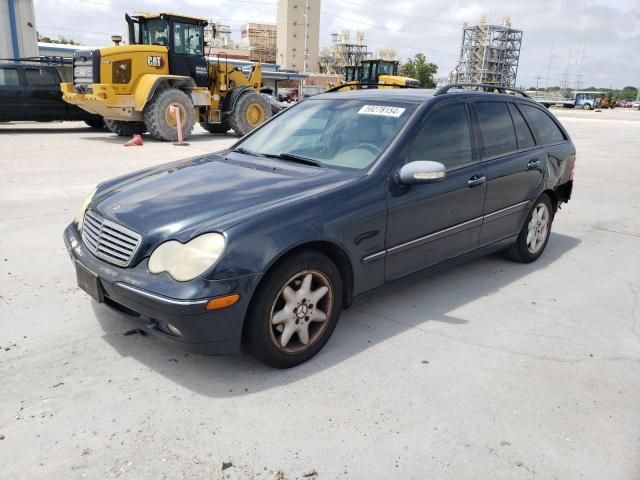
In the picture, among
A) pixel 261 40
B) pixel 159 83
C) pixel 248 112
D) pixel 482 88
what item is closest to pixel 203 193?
pixel 482 88

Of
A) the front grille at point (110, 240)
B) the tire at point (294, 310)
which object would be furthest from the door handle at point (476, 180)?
the front grille at point (110, 240)

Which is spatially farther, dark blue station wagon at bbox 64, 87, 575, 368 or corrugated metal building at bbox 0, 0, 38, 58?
corrugated metal building at bbox 0, 0, 38, 58

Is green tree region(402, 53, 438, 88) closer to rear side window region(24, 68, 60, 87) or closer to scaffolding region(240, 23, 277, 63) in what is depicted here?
scaffolding region(240, 23, 277, 63)

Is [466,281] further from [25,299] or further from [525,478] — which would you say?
[25,299]

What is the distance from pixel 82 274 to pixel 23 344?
604mm

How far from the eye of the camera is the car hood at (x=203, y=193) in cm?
286

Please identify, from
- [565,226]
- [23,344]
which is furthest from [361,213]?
[565,226]

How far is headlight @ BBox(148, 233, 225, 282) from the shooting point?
8.72 feet

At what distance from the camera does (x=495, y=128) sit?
4.46 meters

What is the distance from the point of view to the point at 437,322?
12.4 ft

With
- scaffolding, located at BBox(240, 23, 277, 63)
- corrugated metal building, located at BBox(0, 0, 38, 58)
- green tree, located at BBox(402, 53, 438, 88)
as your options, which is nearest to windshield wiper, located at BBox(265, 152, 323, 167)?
corrugated metal building, located at BBox(0, 0, 38, 58)

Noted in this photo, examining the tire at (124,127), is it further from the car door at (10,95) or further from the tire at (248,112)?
the tire at (248,112)

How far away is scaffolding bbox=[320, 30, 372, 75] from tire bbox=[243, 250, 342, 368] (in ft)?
410

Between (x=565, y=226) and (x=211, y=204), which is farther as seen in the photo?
(x=565, y=226)
